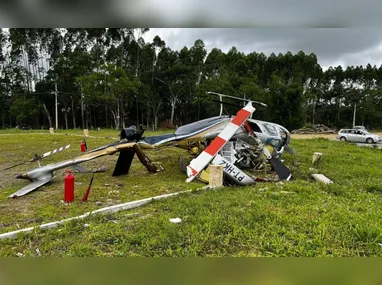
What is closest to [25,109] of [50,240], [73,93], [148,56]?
[73,93]

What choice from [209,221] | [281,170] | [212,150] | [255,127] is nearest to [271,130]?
[255,127]

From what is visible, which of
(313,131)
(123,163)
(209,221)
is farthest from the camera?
(313,131)

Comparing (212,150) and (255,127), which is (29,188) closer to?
(212,150)

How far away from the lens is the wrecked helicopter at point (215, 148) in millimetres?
6074

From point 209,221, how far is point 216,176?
6.88 ft

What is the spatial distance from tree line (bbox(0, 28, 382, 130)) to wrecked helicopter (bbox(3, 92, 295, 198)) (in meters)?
22.5

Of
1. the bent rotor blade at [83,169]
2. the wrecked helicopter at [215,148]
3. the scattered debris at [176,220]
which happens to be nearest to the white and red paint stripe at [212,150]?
the wrecked helicopter at [215,148]

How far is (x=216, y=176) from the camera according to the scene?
5.88 meters

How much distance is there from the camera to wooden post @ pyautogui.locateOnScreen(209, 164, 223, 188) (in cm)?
582

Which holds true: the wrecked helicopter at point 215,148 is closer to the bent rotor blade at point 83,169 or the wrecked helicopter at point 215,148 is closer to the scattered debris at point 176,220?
the bent rotor blade at point 83,169

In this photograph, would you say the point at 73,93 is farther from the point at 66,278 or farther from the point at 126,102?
the point at 66,278

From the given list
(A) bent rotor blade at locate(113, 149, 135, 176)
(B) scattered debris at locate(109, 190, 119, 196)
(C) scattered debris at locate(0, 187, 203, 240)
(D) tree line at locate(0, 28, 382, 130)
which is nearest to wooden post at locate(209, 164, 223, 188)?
(C) scattered debris at locate(0, 187, 203, 240)

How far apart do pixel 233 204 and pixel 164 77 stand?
35444mm

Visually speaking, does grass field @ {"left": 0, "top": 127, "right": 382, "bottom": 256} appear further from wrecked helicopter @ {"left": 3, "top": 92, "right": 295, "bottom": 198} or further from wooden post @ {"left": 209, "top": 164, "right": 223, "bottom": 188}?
wrecked helicopter @ {"left": 3, "top": 92, "right": 295, "bottom": 198}
